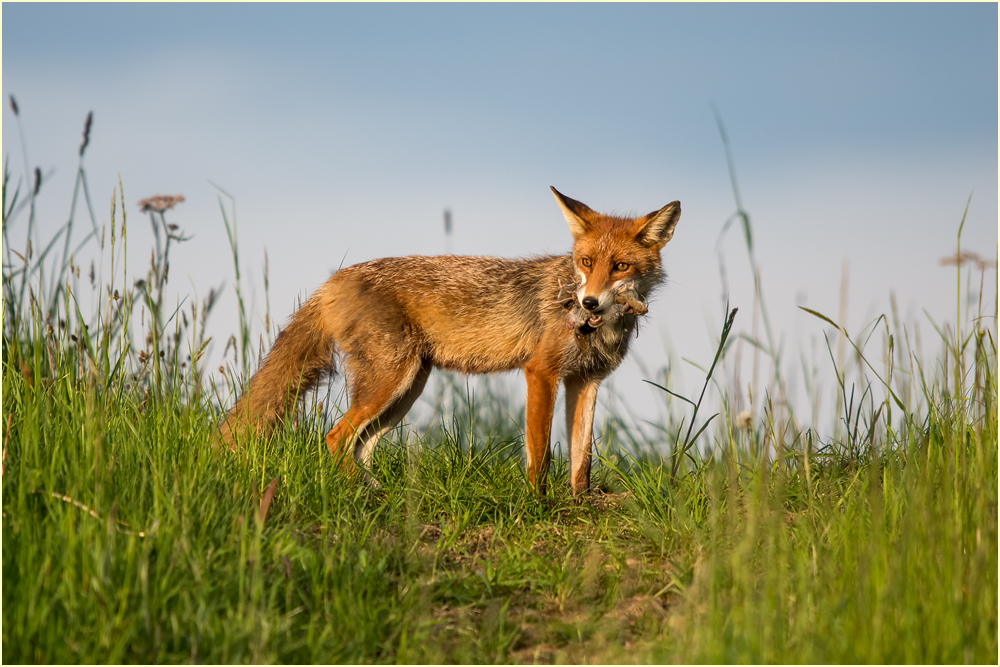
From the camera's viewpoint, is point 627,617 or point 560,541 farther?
point 560,541

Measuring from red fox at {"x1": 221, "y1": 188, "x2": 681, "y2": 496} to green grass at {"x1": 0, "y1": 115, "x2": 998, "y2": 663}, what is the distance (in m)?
0.68

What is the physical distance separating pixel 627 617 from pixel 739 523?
698 mm

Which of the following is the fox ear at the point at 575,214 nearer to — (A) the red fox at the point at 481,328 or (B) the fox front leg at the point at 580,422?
(A) the red fox at the point at 481,328

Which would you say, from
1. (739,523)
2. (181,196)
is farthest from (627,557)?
(181,196)

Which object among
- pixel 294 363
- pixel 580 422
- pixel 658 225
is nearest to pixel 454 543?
pixel 580 422

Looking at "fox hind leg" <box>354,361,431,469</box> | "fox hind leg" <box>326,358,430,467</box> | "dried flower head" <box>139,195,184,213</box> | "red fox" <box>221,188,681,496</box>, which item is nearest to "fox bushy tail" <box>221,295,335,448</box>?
"red fox" <box>221,188,681,496</box>

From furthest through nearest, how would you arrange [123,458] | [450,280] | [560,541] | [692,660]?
[450,280], [560,541], [123,458], [692,660]

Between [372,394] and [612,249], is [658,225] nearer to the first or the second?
[612,249]

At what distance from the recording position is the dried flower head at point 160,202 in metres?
4.69

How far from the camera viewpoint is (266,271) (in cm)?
468

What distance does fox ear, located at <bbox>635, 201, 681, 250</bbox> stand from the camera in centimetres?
486

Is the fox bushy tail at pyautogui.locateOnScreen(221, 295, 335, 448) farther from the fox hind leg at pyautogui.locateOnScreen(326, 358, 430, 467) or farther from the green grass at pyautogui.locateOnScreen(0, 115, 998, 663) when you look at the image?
the green grass at pyautogui.locateOnScreen(0, 115, 998, 663)

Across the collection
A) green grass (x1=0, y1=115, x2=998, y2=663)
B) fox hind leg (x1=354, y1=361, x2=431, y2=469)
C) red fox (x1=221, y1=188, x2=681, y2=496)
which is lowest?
green grass (x1=0, y1=115, x2=998, y2=663)

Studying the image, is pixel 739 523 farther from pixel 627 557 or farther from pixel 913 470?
pixel 913 470
